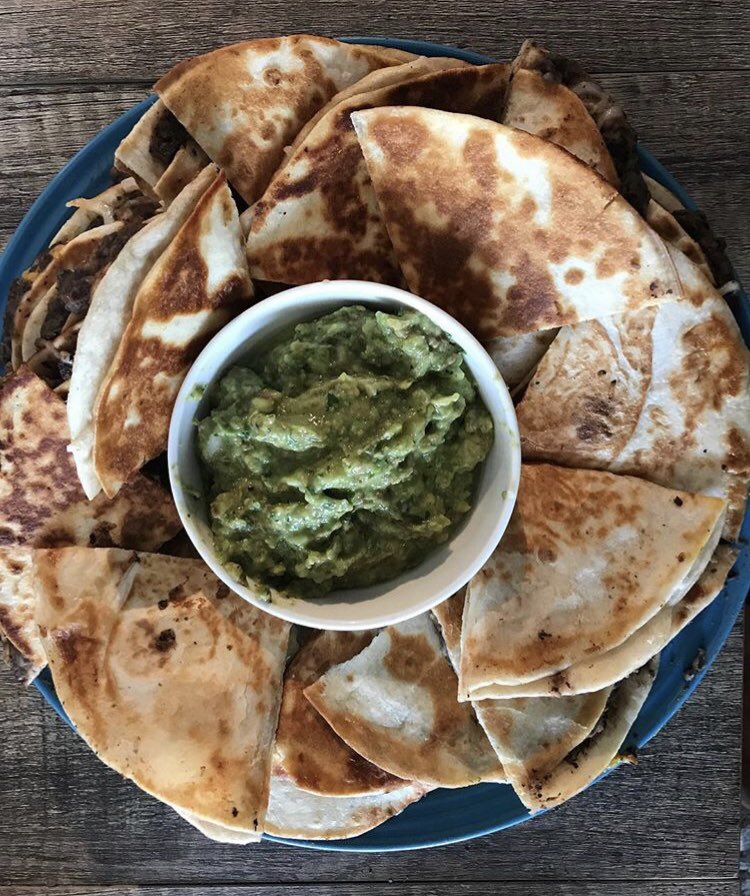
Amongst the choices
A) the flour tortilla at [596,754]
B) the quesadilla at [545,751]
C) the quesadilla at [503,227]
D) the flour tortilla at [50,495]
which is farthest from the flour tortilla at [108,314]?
the flour tortilla at [596,754]

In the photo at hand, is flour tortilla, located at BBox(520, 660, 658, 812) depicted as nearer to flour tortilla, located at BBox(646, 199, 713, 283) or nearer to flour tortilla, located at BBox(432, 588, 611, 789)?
flour tortilla, located at BBox(432, 588, 611, 789)

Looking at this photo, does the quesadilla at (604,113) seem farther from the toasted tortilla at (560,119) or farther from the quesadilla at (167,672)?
the quesadilla at (167,672)

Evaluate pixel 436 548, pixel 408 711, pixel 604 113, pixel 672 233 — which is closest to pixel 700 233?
pixel 672 233

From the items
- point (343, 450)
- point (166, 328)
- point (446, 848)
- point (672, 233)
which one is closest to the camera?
point (343, 450)

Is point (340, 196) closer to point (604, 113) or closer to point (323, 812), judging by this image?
point (604, 113)

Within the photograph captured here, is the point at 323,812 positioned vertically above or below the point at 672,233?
below

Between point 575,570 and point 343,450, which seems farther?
point 575,570

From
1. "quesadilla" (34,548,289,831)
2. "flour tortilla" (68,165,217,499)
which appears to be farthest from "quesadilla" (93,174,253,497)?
"quesadilla" (34,548,289,831)
